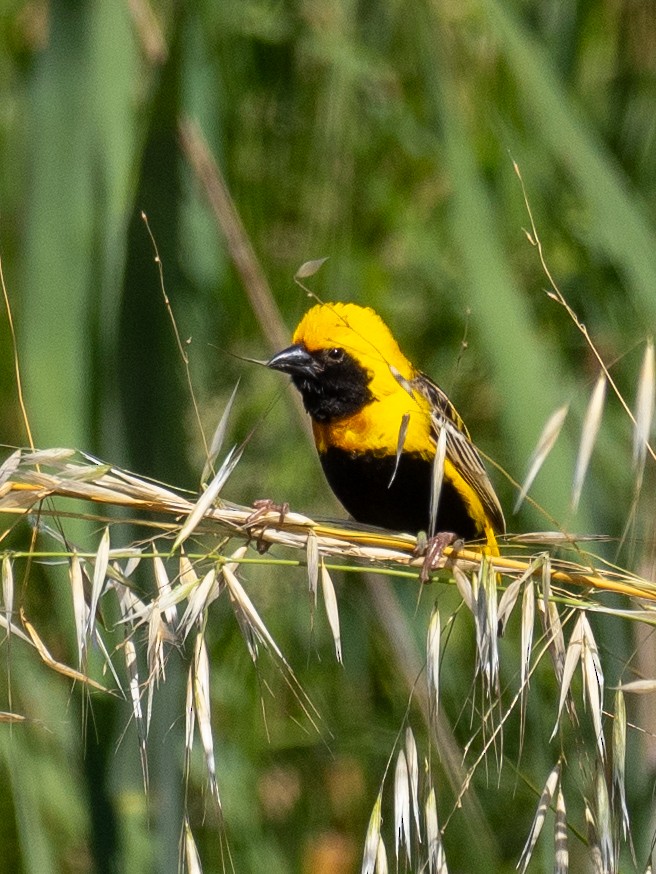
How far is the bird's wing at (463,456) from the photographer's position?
7.24 ft

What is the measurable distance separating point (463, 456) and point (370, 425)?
0.71ft

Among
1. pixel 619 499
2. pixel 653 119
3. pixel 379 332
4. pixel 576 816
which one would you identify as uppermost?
pixel 653 119

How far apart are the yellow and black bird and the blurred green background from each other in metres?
0.13

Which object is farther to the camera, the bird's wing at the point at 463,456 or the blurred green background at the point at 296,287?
the bird's wing at the point at 463,456

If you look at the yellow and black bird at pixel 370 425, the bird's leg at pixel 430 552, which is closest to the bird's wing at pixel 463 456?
the yellow and black bird at pixel 370 425

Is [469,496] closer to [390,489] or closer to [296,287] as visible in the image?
[390,489]

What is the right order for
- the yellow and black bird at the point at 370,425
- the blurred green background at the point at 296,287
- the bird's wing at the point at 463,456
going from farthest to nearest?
the yellow and black bird at the point at 370,425
the bird's wing at the point at 463,456
the blurred green background at the point at 296,287

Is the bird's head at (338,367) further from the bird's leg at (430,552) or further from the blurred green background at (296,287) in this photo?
the bird's leg at (430,552)

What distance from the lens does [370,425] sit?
2.39 meters

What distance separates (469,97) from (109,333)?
156cm

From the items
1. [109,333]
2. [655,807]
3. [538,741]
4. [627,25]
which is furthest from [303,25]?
[655,807]

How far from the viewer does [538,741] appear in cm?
169

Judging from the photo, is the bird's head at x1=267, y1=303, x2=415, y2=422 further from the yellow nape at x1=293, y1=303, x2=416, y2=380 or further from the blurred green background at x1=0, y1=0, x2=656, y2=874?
the blurred green background at x1=0, y1=0, x2=656, y2=874

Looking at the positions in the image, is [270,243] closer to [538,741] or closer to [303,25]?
[303,25]
